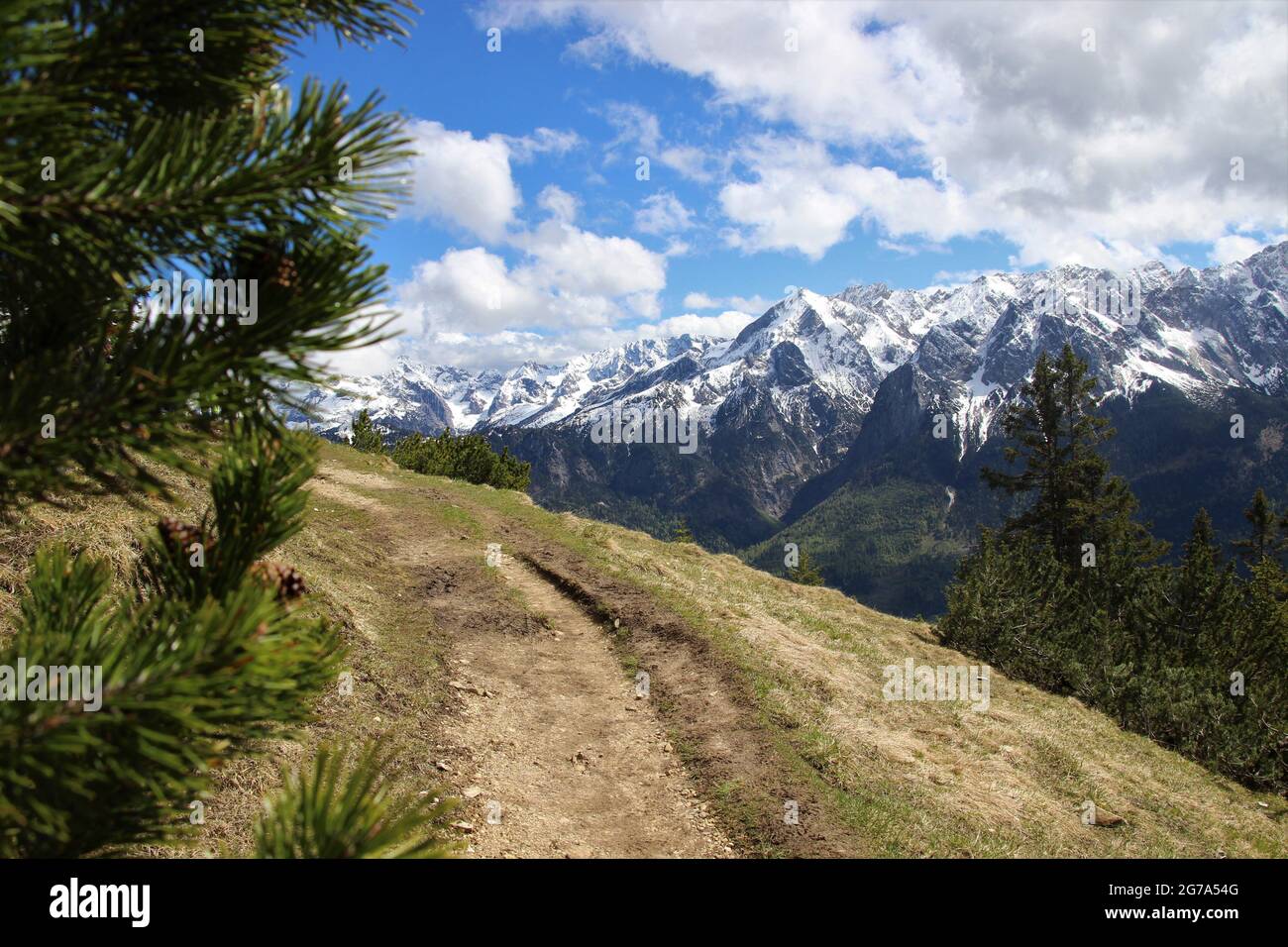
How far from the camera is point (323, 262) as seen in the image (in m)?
2.66

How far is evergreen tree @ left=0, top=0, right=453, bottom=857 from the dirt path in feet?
27.8

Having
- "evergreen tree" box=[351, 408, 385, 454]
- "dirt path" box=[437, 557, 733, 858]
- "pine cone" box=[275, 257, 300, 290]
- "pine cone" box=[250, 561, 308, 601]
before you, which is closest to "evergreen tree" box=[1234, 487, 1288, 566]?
"dirt path" box=[437, 557, 733, 858]

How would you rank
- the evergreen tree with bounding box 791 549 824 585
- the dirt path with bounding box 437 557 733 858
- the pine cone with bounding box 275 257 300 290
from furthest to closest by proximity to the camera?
the evergreen tree with bounding box 791 549 824 585, the dirt path with bounding box 437 557 733 858, the pine cone with bounding box 275 257 300 290

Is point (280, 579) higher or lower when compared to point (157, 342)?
lower

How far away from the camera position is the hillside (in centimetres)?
1146

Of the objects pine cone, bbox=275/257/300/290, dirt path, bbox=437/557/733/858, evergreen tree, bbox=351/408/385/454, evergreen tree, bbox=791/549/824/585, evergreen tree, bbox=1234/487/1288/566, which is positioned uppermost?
evergreen tree, bbox=351/408/385/454

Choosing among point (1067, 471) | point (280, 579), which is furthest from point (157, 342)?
point (1067, 471)

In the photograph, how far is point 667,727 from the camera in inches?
593

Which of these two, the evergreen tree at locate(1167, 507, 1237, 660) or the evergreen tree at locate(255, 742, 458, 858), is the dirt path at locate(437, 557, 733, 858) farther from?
the evergreen tree at locate(1167, 507, 1237, 660)

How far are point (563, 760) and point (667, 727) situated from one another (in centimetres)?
252

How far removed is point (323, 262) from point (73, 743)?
5.88 feet

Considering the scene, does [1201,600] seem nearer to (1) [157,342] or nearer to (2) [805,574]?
(1) [157,342]
